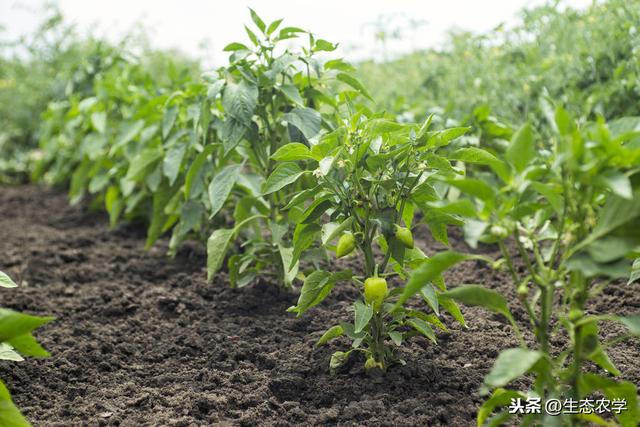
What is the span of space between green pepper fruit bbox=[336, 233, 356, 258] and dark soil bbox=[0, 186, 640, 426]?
1.39 feet

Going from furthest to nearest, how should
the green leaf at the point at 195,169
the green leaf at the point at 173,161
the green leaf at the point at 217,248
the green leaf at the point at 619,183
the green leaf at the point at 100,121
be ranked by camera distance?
the green leaf at the point at 100,121
the green leaf at the point at 173,161
the green leaf at the point at 195,169
the green leaf at the point at 217,248
the green leaf at the point at 619,183

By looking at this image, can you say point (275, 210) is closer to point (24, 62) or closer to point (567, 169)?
point (567, 169)

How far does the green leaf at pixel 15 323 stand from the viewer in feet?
5.14

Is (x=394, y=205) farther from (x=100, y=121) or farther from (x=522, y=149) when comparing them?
(x=100, y=121)

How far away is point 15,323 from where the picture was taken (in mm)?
1571

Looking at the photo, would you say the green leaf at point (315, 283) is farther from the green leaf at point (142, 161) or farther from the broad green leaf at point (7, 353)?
the green leaf at point (142, 161)

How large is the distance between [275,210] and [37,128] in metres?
4.47

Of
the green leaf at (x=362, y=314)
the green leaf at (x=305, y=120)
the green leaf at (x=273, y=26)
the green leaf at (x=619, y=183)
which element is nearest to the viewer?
the green leaf at (x=619, y=183)

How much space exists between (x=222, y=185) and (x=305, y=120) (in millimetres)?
398

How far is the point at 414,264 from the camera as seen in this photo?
80.7 inches

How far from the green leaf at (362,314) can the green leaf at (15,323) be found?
75 centimetres

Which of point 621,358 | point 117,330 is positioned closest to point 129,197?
point 117,330

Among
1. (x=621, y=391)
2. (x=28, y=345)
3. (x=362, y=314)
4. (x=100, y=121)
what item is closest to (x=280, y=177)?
(x=362, y=314)

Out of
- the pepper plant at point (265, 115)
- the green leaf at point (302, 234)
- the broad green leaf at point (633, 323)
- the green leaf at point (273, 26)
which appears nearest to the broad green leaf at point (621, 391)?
the broad green leaf at point (633, 323)
